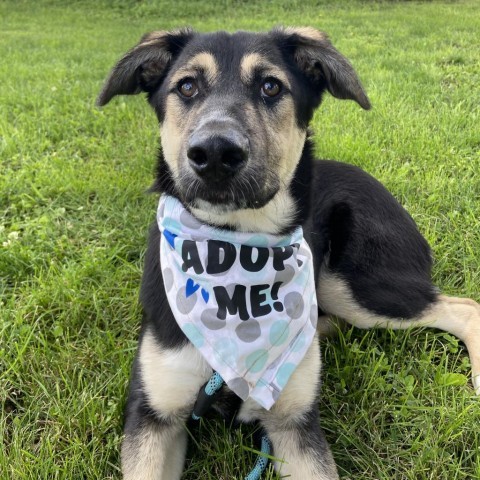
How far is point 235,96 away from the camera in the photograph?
229 centimetres

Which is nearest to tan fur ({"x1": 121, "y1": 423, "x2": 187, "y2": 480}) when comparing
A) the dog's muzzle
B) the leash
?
the leash

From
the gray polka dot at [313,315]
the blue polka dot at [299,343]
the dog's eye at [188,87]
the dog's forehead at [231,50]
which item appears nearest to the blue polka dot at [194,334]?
the blue polka dot at [299,343]

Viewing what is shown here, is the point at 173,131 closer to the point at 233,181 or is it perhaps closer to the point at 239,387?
the point at 233,181

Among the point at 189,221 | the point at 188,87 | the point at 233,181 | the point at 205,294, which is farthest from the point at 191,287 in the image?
the point at 188,87

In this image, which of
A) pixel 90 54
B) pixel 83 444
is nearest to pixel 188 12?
pixel 90 54

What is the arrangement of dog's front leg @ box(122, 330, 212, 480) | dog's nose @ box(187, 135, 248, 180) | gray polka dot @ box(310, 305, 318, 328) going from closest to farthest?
dog's nose @ box(187, 135, 248, 180) → dog's front leg @ box(122, 330, 212, 480) → gray polka dot @ box(310, 305, 318, 328)

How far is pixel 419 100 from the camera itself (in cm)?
610

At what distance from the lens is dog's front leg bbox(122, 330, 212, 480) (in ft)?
7.14

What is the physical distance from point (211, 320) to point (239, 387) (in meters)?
0.32

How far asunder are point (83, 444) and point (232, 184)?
1309 mm

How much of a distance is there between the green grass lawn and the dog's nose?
1.22 m

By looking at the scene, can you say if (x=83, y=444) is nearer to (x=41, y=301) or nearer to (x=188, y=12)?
(x=41, y=301)

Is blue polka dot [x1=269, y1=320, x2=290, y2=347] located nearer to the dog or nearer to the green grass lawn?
the dog

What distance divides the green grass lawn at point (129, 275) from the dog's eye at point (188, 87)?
4.34 feet
